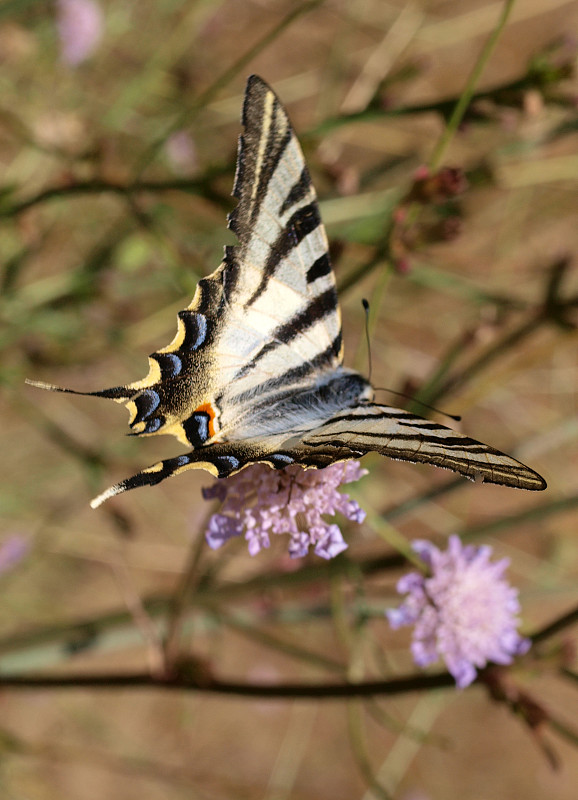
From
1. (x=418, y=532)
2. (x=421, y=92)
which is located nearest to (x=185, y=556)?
(x=418, y=532)

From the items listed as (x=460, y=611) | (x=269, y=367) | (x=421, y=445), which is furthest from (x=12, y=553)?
(x=421, y=445)

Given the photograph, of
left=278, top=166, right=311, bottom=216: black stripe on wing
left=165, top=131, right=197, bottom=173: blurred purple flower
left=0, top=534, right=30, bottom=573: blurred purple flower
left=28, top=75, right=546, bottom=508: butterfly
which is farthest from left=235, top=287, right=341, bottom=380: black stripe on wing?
left=165, top=131, right=197, bottom=173: blurred purple flower

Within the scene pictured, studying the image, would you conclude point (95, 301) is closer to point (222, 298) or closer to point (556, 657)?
point (222, 298)

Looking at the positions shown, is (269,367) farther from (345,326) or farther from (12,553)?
(345,326)

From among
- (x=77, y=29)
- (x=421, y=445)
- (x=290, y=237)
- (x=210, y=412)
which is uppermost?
(x=77, y=29)

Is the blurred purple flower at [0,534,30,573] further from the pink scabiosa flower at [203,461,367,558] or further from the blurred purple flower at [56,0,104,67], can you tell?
the blurred purple flower at [56,0,104,67]

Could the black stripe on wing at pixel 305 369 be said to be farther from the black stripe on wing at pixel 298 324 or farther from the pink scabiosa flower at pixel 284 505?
the pink scabiosa flower at pixel 284 505
